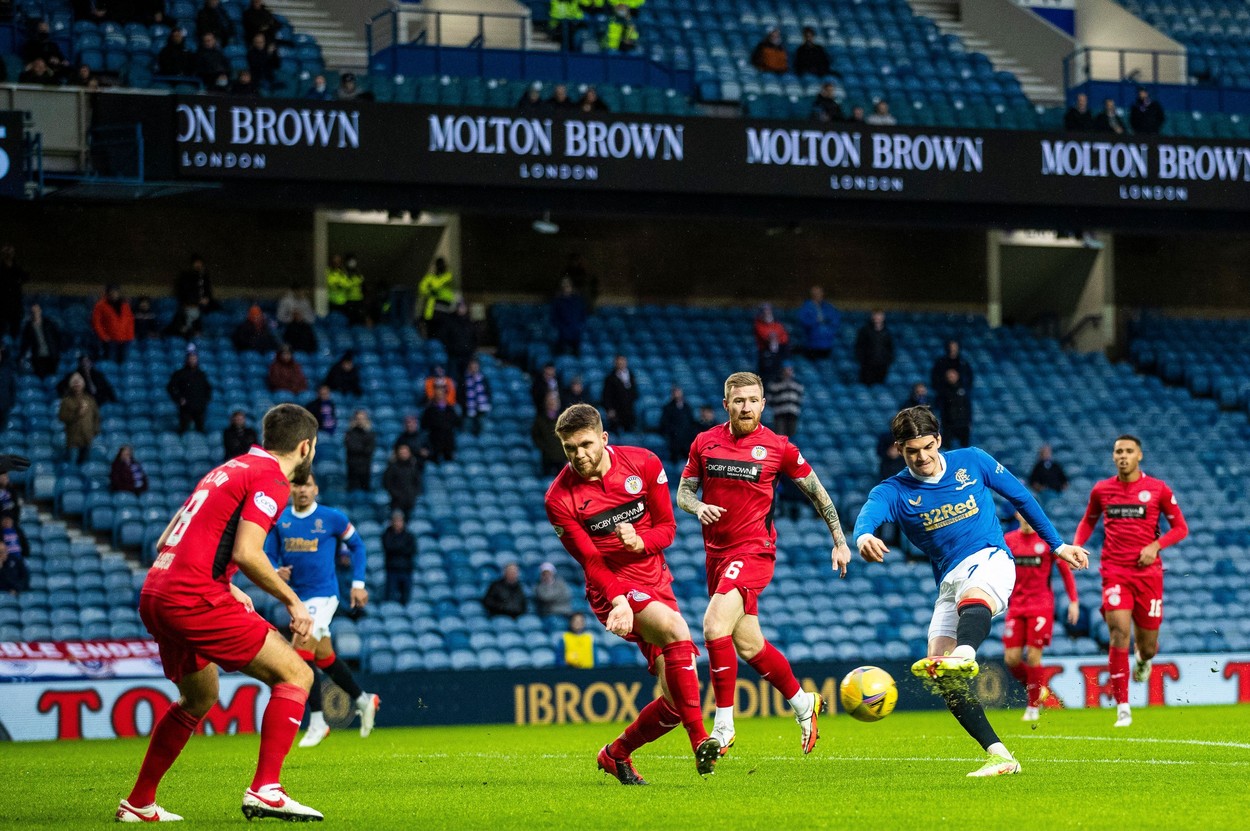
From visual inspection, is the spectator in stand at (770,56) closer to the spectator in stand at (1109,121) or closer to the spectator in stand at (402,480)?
the spectator in stand at (1109,121)

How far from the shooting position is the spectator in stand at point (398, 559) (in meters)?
22.0

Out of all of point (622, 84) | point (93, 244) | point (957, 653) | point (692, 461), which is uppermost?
point (622, 84)

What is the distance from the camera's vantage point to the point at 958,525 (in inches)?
411

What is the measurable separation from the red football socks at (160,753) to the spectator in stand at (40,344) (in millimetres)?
16854

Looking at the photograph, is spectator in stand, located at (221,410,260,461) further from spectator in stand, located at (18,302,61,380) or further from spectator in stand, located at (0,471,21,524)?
spectator in stand, located at (18,302,61,380)

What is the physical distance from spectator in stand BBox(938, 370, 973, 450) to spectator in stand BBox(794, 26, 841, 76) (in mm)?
6256

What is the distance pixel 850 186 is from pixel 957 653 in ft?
58.2

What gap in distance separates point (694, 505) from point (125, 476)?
43.3 ft

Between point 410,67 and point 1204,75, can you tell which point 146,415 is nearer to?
point 410,67

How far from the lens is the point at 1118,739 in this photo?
46.0 feet

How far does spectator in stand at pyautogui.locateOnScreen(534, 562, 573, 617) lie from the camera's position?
2219cm

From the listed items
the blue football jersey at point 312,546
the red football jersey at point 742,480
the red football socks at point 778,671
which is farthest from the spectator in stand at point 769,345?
the red football socks at point 778,671

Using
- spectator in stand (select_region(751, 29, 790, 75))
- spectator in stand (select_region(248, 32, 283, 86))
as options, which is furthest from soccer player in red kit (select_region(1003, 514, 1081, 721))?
spectator in stand (select_region(751, 29, 790, 75))

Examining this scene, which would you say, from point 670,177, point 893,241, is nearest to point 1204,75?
point 893,241
